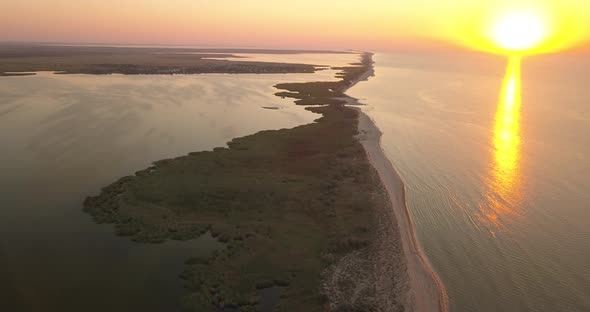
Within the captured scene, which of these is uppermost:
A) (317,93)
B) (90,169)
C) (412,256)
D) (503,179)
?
(317,93)

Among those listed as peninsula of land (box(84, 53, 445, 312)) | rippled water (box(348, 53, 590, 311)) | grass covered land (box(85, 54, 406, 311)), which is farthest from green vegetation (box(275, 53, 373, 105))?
grass covered land (box(85, 54, 406, 311))

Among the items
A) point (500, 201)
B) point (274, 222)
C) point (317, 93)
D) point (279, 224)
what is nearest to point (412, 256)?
point (279, 224)

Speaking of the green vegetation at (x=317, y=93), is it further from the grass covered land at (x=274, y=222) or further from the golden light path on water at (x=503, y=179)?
the grass covered land at (x=274, y=222)

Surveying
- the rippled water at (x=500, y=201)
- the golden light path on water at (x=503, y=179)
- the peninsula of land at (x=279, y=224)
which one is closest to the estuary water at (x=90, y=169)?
the peninsula of land at (x=279, y=224)

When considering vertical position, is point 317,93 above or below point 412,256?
above

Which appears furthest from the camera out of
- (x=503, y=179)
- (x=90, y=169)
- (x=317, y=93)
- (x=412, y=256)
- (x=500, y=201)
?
(x=317, y=93)

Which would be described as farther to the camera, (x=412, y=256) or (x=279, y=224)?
(x=279, y=224)

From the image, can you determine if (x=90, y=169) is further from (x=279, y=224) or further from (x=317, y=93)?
(x=317, y=93)
